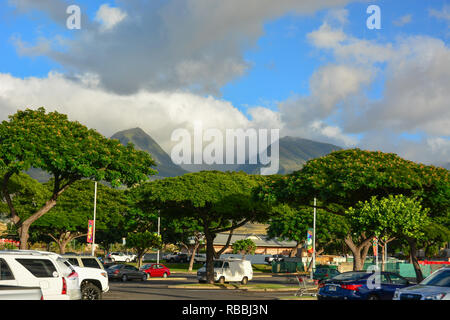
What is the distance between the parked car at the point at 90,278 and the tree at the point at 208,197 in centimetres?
1206

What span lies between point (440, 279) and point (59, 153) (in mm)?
22620

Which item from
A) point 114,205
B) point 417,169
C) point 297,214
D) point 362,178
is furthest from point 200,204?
point 297,214

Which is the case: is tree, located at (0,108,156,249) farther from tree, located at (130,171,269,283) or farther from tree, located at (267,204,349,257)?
tree, located at (267,204,349,257)

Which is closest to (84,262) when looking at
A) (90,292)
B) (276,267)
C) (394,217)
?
(90,292)

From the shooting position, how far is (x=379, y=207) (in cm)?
2762

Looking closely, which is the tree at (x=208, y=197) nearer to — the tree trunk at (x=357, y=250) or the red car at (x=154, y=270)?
the tree trunk at (x=357, y=250)

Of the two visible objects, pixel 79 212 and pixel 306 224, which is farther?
pixel 306 224

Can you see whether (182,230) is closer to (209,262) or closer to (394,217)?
(209,262)

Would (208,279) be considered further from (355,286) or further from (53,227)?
(53,227)

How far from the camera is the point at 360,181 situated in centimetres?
3067

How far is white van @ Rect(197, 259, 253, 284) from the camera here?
41.1m

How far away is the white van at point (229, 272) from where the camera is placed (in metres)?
41.1

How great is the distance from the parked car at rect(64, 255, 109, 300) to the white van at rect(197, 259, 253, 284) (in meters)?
18.4
